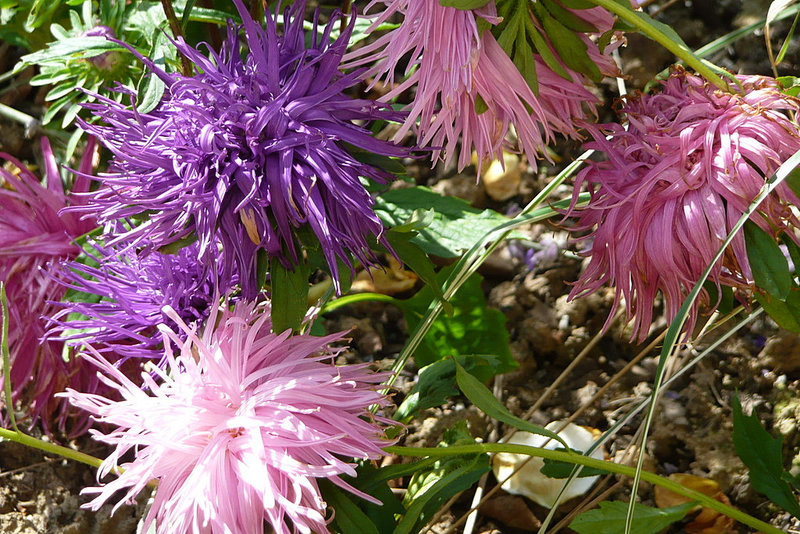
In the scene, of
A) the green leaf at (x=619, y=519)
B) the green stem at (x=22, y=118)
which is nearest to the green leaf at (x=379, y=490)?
the green leaf at (x=619, y=519)

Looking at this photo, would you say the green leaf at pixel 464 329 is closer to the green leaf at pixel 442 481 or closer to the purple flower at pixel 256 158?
the green leaf at pixel 442 481

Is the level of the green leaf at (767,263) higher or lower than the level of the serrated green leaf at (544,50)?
lower

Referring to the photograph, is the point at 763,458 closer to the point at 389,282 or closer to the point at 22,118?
the point at 389,282

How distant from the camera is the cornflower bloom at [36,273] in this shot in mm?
866

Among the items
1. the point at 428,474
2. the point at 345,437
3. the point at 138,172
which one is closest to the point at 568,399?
the point at 428,474

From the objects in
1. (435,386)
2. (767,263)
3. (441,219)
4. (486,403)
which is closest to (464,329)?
(441,219)

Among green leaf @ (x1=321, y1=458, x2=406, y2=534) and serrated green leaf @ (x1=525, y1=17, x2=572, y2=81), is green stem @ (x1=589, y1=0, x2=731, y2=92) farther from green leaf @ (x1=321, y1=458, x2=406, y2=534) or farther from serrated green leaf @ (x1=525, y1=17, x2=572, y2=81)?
green leaf @ (x1=321, y1=458, x2=406, y2=534)

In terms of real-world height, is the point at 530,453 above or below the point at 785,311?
below

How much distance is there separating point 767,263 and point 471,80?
23 cm

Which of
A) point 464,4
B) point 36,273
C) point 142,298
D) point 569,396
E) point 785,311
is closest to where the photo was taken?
point 464,4

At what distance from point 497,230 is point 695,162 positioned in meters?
0.25

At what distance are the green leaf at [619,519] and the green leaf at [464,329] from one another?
11.9 inches

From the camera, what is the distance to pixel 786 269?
0.55 meters

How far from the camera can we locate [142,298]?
2.35 feet
